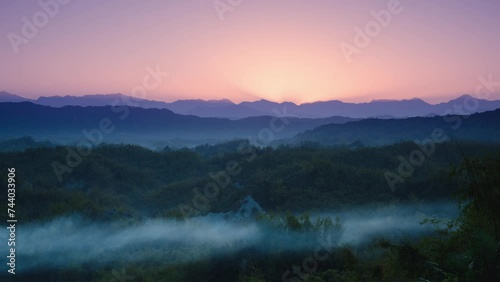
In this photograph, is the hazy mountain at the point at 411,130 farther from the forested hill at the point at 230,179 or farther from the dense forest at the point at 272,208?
the dense forest at the point at 272,208

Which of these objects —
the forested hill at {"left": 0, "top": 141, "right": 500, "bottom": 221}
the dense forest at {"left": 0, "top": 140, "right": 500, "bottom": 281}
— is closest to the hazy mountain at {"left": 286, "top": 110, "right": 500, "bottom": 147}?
the forested hill at {"left": 0, "top": 141, "right": 500, "bottom": 221}

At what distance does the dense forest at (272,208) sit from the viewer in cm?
970

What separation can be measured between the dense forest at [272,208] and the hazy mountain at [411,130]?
48.2 metres

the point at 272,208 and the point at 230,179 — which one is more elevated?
the point at 230,179

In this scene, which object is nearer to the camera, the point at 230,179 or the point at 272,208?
the point at 272,208

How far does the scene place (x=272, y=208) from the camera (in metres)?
43.5

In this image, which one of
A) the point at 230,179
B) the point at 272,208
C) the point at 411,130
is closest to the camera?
the point at 272,208

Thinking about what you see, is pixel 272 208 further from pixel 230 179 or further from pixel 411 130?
pixel 411 130

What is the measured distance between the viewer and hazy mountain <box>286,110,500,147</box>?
114 m

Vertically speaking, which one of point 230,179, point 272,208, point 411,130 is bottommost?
point 272,208

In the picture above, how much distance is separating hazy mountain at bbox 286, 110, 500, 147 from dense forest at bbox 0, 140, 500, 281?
48194 millimetres

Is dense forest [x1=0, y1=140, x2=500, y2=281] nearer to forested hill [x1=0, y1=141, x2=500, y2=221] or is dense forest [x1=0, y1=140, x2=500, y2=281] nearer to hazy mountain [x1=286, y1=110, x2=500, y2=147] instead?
forested hill [x1=0, y1=141, x2=500, y2=221]

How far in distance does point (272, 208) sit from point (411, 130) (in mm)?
119946

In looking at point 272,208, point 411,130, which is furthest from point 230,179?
point 411,130
